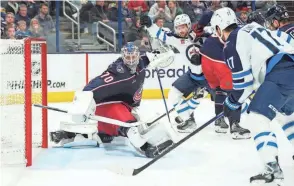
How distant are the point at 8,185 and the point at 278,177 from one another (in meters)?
1.41

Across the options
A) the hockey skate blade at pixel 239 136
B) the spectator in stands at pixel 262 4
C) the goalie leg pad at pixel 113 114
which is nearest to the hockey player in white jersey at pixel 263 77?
the goalie leg pad at pixel 113 114

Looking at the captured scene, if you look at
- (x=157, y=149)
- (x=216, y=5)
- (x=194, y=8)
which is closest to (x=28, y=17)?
(x=194, y=8)

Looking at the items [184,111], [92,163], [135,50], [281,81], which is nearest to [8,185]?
[92,163]

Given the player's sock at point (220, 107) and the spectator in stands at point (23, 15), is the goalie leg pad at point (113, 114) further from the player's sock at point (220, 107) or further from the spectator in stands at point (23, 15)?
the spectator in stands at point (23, 15)

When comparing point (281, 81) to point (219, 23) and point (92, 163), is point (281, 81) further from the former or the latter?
point (92, 163)

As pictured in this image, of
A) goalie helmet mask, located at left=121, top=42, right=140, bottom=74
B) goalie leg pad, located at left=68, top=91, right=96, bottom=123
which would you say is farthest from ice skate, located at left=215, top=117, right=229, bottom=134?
goalie leg pad, located at left=68, top=91, right=96, bottom=123

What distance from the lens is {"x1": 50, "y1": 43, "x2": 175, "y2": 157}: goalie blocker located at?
131 inches

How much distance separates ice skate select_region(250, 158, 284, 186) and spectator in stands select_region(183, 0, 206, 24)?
188 inches

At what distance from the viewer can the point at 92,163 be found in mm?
3238

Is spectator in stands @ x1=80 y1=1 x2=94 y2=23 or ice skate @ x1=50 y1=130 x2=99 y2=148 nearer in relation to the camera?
ice skate @ x1=50 y1=130 x2=99 y2=148

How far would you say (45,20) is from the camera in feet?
21.3

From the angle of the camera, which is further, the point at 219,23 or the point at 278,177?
the point at 219,23

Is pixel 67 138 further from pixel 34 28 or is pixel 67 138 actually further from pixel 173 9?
pixel 173 9

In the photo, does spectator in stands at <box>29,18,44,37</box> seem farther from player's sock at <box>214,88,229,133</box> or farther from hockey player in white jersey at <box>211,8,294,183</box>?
hockey player in white jersey at <box>211,8,294,183</box>
